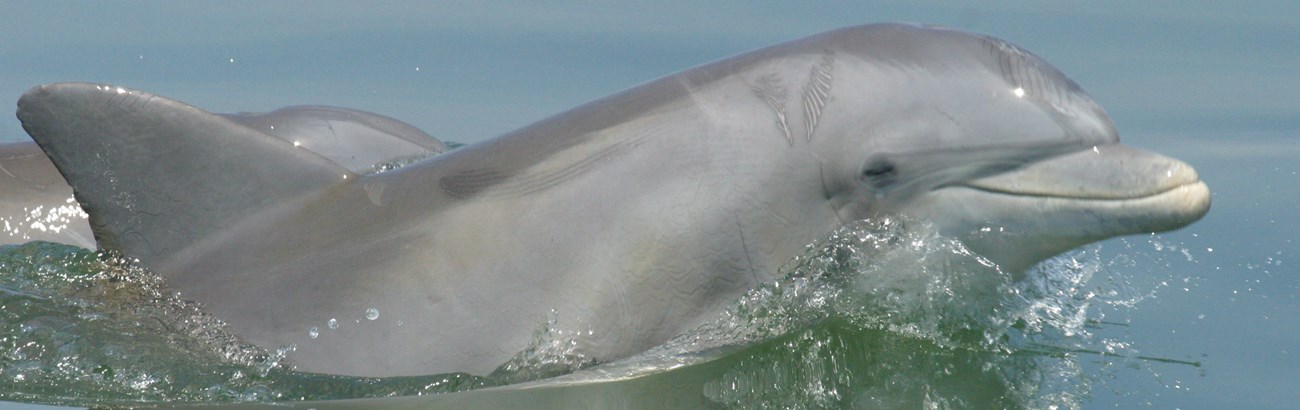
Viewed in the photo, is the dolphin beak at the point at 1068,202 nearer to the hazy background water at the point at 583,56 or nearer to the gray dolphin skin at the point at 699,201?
the gray dolphin skin at the point at 699,201

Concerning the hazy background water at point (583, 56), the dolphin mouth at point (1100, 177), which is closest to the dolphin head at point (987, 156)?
the dolphin mouth at point (1100, 177)

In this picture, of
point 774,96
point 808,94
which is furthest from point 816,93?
point 774,96

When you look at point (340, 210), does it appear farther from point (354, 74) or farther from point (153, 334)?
point (354, 74)

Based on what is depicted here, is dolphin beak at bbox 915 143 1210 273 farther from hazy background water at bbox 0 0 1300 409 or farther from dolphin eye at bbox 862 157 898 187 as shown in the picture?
hazy background water at bbox 0 0 1300 409

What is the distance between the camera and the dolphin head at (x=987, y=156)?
501 centimetres

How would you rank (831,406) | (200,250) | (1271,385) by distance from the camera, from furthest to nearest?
(1271,385), (200,250), (831,406)

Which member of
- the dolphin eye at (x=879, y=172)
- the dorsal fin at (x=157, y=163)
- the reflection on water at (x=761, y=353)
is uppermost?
the dorsal fin at (x=157, y=163)

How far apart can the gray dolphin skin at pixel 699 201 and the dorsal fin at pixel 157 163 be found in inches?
2.8

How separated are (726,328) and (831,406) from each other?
0.45 metres

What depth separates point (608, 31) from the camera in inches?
483

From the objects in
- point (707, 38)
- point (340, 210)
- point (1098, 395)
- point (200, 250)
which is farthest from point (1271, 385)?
point (707, 38)

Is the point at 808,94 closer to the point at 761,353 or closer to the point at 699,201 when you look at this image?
the point at 699,201

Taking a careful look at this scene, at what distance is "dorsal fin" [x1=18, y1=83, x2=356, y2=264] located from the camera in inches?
213

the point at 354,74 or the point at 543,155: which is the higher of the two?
the point at 354,74
